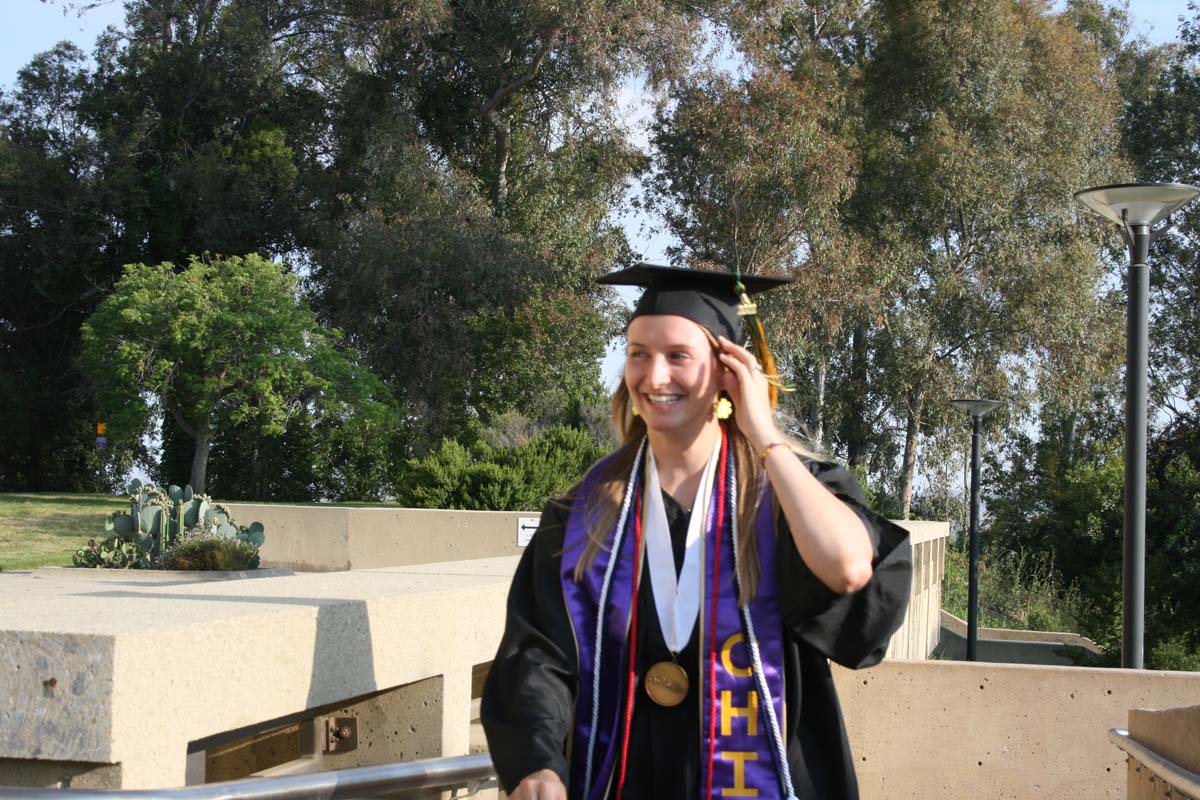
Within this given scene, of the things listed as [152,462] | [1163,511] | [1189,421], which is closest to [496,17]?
[152,462]

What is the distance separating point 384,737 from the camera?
136 inches

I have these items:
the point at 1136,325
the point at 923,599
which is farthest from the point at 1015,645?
the point at 1136,325

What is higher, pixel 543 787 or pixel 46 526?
pixel 543 787

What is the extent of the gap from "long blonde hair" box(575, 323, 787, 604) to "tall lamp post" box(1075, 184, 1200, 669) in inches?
266

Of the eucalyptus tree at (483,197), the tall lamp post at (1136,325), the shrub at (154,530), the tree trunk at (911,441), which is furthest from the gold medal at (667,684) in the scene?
the tree trunk at (911,441)

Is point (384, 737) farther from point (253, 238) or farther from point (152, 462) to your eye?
point (152, 462)

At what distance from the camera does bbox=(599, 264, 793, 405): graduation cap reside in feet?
8.21

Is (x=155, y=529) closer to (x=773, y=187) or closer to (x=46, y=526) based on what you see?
(x=46, y=526)

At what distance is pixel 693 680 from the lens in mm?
2281

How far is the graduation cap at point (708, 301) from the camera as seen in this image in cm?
250

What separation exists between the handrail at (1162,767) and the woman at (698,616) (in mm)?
1076

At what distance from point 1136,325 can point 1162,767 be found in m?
6.16

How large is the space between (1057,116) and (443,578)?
3070 cm

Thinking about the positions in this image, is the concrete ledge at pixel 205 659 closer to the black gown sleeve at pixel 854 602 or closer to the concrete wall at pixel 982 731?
the black gown sleeve at pixel 854 602
